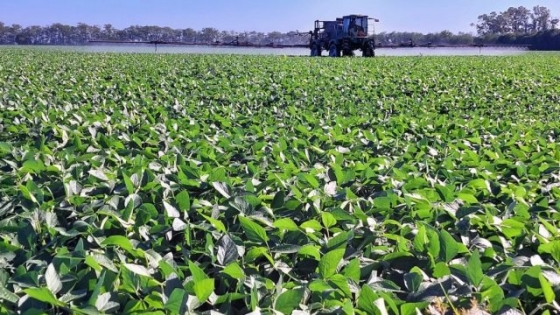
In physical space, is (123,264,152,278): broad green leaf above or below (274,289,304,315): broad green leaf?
above

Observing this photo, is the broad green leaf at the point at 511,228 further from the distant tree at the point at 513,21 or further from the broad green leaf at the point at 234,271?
the distant tree at the point at 513,21

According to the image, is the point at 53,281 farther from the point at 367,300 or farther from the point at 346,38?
the point at 346,38

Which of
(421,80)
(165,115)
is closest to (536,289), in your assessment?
(165,115)

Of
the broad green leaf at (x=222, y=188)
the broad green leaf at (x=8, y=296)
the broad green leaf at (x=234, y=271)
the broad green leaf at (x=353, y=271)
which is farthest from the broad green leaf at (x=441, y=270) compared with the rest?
the broad green leaf at (x=8, y=296)

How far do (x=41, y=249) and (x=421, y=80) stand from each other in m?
11.1

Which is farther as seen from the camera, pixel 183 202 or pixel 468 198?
pixel 468 198

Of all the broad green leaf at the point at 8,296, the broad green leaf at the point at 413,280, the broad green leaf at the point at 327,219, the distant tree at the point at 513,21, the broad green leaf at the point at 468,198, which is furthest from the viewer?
the distant tree at the point at 513,21

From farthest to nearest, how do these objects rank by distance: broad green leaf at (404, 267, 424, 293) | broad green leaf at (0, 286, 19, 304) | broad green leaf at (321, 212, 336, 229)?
broad green leaf at (321, 212, 336, 229) < broad green leaf at (404, 267, 424, 293) < broad green leaf at (0, 286, 19, 304)

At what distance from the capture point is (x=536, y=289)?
1.48 meters

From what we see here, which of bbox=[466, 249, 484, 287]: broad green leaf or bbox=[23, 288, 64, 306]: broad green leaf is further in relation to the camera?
bbox=[466, 249, 484, 287]: broad green leaf

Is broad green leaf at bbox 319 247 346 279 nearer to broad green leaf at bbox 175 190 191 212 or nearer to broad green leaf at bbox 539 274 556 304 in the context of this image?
broad green leaf at bbox 539 274 556 304

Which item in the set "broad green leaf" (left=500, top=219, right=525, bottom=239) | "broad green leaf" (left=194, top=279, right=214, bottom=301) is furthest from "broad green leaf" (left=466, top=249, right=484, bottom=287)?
"broad green leaf" (left=194, top=279, right=214, bottom=301)

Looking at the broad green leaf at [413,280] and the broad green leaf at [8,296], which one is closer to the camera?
the broad green leaf at [8,296]

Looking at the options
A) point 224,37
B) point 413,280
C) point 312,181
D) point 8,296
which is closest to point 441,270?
point 413,280
